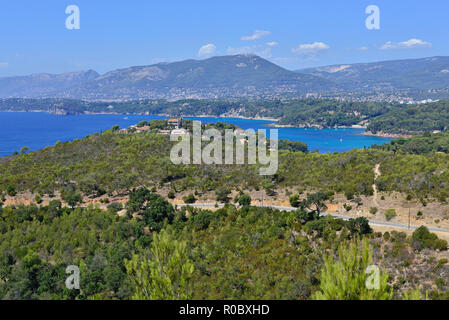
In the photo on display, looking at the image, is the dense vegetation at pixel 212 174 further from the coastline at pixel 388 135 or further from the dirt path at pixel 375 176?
the coastline at pixel 388 135

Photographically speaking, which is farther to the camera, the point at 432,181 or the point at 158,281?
the point at 432,181

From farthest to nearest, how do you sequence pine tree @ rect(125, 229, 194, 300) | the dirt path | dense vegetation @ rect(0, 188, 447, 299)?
the dirt path, dense vegetation @ rect(0, 188, 447, 299), pine tree @ rect(125, 229, 194, 300)

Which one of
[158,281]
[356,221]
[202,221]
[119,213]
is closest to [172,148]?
[119,213]

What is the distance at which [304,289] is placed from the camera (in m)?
16.3

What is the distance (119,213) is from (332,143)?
76.7 m

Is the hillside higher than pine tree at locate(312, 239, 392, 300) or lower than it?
lower

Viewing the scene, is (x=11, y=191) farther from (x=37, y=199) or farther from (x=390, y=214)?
(x=390, y=214)

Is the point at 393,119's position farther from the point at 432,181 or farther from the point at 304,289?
the point at 304,289
